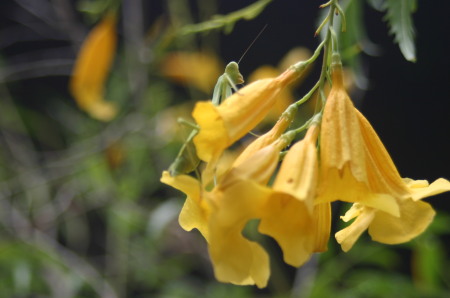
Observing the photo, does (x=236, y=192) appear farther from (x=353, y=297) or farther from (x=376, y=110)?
(x=376, y=110)

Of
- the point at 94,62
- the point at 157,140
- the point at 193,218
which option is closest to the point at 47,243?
the point at 157,140

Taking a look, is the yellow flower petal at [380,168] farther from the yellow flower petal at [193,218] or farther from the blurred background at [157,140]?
the blurred background at [157,140]

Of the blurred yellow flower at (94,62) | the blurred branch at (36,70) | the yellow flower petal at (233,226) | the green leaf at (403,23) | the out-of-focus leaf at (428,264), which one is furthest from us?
the blurred branch at (36,70)

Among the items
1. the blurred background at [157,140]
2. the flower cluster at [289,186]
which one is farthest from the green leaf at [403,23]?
the blurred background at [157,140]

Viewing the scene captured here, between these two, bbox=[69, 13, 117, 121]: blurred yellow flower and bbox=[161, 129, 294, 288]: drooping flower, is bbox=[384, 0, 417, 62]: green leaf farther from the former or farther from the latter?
bbox=[69, 13, 117, 121]: blurred yellow flower

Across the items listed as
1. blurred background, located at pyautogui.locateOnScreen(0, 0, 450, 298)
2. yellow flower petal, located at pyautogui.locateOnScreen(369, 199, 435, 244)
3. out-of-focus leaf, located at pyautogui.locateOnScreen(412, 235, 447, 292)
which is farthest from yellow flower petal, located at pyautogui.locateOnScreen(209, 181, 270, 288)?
blurred background, located at pyautogui.locateOnScreen(0, 0, 450, 298)

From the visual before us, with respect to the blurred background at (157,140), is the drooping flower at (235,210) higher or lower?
higher

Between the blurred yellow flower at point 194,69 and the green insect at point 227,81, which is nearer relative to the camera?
the green insect at point 227,81

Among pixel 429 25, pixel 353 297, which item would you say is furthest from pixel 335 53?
pixel 429 25

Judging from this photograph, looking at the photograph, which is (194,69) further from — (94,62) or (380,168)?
A: (380,168)
